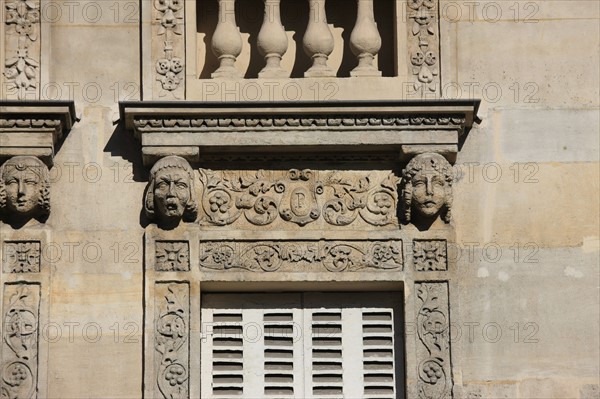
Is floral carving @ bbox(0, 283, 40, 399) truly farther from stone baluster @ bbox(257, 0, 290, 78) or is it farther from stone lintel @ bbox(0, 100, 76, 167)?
stone baluster @ bbox(257, 0, 290, 78)

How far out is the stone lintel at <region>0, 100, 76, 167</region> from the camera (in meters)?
17.0

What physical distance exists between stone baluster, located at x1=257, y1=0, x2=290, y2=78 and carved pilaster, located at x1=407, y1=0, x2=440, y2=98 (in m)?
1.04

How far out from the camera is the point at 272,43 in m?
17.4

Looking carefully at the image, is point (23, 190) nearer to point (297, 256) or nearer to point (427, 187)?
point (297, 256)

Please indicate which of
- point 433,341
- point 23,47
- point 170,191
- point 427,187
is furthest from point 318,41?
point 433,341

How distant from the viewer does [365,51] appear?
17422 millimetres

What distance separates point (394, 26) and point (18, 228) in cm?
349

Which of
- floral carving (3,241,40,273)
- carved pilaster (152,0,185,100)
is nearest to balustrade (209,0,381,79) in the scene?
carved pilaster (152,0,185,100)

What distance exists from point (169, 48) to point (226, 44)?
0.47 meters

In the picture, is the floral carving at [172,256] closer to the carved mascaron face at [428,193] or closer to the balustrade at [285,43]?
the balustrade at [285,43]

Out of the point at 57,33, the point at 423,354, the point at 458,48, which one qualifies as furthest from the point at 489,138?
the point at 57,33

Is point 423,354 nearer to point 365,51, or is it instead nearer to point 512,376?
point 512,376

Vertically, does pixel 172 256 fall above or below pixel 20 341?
above

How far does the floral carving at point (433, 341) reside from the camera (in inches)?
657
